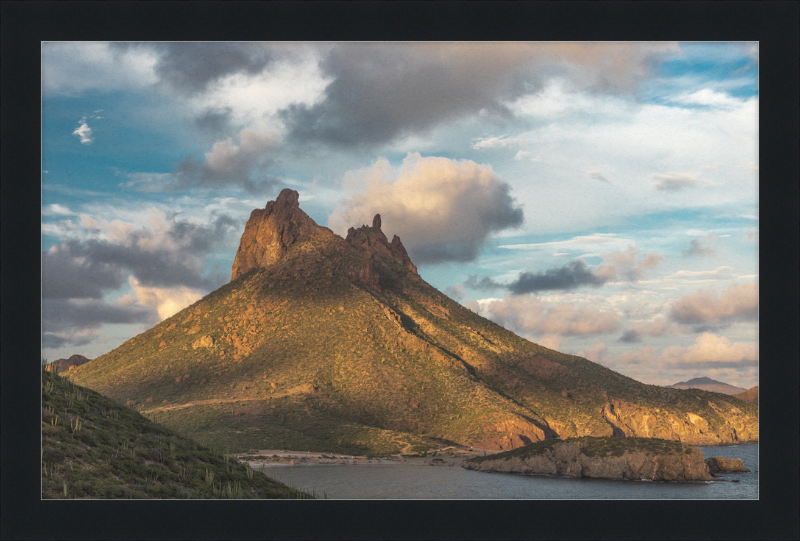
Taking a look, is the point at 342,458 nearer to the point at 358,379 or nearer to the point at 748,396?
the point at 358,379

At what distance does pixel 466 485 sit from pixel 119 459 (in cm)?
3412

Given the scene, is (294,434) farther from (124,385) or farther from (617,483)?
(617,483)

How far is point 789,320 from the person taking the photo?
60.0 ft

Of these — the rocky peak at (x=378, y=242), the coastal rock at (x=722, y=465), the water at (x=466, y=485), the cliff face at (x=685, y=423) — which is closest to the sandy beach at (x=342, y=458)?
the water at (x=466, y=485)

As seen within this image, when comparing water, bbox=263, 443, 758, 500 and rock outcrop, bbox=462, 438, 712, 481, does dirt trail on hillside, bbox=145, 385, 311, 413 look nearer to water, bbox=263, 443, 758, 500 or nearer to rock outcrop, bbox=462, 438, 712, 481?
water, bbox=263, 443, 758, 500

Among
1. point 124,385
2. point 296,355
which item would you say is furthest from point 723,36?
point 124,385

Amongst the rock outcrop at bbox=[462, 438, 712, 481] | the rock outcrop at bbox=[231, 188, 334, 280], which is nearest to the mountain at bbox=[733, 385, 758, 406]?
the rock outcrop at bbox=[462, 438, 712, 481]

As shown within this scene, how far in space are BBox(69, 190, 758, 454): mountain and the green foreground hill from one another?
45.1m

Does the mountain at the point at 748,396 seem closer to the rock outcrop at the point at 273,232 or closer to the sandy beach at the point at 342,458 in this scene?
the sandy beach at the point at 342,458

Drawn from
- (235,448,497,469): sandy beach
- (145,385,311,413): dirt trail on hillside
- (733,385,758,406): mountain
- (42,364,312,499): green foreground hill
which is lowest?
(235,448,497,469): sandy beach

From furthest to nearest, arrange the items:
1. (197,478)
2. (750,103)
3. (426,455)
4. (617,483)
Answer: (426,455) → (617,483) → (750,103) → (197,478)

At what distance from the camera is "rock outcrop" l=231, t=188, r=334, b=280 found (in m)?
109

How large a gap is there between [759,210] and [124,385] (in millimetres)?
80917

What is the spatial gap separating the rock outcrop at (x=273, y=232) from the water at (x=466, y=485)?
5954 cm
